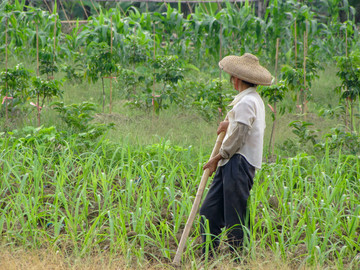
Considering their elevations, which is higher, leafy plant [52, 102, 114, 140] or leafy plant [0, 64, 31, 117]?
leafy plant [0, 64, 31, 117]

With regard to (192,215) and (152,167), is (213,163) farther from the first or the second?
(152,167)

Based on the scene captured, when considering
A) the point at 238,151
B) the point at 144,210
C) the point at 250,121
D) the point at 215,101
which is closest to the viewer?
the point at 250,121

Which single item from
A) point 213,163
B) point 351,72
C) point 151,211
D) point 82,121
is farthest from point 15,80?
point 351,72

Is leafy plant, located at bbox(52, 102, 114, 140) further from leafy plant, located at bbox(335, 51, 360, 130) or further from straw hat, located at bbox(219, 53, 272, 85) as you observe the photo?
leafy plant, located at bbox(335, 51, 360, 130)

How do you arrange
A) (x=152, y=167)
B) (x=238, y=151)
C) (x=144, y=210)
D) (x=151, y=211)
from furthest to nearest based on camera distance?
(x=152, y=167)
(x=151, y=211)
(x=144, y=210)
(x=238, y=151)

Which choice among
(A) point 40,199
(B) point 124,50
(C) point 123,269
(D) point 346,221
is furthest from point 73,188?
(B) point 124,50

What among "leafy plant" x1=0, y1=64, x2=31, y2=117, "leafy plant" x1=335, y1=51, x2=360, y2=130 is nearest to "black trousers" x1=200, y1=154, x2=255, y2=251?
"leafy plant" x1=335, y1=51, x2=360, y2=130

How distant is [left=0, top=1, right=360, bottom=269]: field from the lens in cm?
333

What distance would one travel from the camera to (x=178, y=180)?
4.45 metres

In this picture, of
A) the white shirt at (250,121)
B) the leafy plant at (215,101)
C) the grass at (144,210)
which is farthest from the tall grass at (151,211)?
the leafy plant at (215,101)

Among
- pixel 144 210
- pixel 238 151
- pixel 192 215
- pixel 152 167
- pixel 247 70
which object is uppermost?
pixel 247 70

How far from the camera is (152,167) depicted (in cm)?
446

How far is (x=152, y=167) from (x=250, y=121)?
5.00 ft

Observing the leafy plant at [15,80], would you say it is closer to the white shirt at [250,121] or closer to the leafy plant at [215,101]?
the leafy plant at [215,101]
